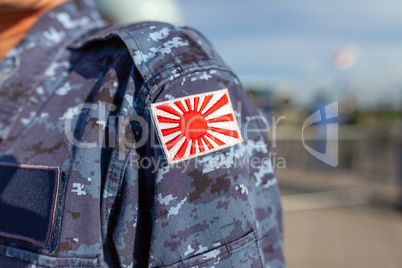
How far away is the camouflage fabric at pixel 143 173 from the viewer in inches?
28.6

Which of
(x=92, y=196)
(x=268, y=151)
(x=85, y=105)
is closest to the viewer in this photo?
(x=92, y=196)

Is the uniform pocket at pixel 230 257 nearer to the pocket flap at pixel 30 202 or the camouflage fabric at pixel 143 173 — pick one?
the camouflage fabric at pixel 143 173

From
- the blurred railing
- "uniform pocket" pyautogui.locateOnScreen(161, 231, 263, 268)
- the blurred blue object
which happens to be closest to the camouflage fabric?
"uniform pocket" pyautogui.locateOnScreen(161, 231, 263, 268)

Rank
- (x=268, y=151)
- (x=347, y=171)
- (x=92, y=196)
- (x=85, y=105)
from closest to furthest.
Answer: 1. (x=92, y=196)
2. (x=85, y=105)
3. (x=268, y=151)
4. (x=347, y=171)

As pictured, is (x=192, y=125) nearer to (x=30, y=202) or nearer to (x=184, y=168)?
(x=184, y=168)

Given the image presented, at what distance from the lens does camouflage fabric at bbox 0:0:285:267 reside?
73 cm

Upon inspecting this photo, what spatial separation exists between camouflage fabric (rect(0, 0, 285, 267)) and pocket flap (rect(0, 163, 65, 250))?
0.02 metres

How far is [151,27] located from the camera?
2.87 feet

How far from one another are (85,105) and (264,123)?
52 centimetres

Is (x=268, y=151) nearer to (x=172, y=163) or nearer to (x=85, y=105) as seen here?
(x=172, y=163)

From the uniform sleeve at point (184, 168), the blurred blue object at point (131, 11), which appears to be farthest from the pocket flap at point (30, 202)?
the blurred blue object at point (131, 11)

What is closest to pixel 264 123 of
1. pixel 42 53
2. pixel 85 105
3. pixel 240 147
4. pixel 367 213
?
pixel 240 147

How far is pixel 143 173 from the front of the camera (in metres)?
0.77

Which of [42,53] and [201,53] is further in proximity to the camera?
[42,53]
